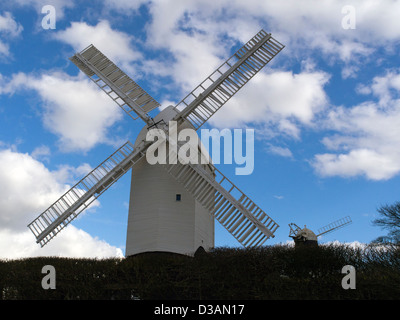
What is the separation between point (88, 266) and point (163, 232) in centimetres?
348

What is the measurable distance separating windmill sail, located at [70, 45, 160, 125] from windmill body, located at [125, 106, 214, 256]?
74cm

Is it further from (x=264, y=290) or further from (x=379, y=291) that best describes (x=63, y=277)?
(x=379, y=291)

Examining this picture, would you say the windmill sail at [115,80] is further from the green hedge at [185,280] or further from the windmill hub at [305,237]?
the windmill hub at [305,237]

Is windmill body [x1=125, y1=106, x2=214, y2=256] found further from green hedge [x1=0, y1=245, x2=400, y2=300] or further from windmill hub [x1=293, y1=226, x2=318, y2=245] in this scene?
windmill hub [x1=293, y1=226, x2=318, y2=245]

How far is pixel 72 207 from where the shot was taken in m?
16.0

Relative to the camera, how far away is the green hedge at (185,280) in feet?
39.1

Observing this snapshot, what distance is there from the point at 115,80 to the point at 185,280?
9258mm

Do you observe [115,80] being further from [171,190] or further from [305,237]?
[305,237]

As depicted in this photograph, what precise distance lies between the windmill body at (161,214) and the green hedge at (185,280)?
71.3 inches

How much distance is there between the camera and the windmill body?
1578 cm

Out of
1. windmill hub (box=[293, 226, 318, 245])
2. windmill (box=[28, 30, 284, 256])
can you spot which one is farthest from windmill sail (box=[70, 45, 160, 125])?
windmill hub (box=[293, 226, 318, 245])
